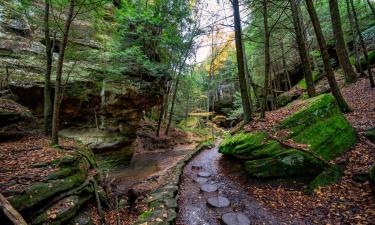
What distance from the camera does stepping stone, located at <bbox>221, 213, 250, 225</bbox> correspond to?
183 inches

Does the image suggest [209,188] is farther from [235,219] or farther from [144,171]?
[144,171]

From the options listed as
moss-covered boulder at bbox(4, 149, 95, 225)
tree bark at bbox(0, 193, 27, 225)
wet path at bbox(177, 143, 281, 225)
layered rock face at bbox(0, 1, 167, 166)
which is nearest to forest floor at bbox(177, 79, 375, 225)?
wet path at bbox(177, 143, 281, 225)

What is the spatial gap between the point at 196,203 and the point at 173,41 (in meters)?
12.3

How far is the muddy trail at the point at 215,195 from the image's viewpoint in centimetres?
495

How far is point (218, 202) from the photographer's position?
558cm

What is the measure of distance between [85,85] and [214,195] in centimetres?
906

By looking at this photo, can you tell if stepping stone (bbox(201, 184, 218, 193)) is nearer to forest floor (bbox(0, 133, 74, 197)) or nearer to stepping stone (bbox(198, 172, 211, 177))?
stepping stone (bbox(198, 172, 211, 177))

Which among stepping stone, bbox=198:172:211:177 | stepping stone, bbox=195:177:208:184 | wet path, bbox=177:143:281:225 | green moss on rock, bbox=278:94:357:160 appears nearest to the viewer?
wet path, bbox=177:143:281:225

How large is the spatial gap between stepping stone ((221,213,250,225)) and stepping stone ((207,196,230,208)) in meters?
0.49

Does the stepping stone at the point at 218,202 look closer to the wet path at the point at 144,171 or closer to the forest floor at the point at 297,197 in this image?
the forest floor at the point at 297,197

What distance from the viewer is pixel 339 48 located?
36.7ft

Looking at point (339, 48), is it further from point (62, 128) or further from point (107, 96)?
point (62, 128)

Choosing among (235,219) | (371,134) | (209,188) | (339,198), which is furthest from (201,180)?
(371,134)

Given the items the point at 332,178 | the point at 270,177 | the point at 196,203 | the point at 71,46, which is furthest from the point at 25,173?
the point at 332,178
